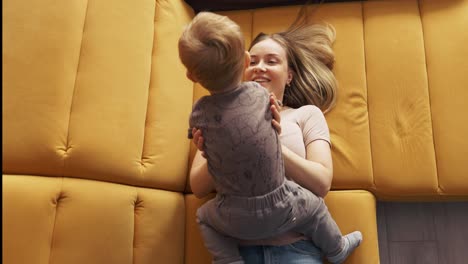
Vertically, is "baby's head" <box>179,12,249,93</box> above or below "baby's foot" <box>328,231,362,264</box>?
above

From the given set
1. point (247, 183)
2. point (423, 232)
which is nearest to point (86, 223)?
point (247, 183)

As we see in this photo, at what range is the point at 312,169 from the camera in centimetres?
123

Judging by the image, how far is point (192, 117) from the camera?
1.06m

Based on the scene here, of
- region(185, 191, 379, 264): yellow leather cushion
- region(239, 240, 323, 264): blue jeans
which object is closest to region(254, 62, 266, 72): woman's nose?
region(185, 191, 379, 264): yellow leather cushion

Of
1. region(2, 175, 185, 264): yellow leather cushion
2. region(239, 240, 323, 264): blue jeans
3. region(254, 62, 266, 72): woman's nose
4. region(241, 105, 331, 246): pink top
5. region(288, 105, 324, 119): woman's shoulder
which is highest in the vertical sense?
region(254, 62, 266, 72): woman's nose

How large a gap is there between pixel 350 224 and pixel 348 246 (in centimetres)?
11

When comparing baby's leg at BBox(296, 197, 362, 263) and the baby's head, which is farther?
baby's leg at BBox(296, 197, 362, 263)

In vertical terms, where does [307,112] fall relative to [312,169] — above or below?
above

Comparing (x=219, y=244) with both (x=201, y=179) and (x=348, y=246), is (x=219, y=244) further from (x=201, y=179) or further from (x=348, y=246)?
(x=348, y=246)

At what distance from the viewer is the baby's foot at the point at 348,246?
1270 mm

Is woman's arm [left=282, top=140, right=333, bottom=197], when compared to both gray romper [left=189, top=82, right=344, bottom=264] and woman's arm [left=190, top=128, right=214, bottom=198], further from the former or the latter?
woman's arm [left=190, top=128, right=214, bottom=198]

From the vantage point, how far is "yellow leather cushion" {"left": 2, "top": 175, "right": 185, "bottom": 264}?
1072 mm

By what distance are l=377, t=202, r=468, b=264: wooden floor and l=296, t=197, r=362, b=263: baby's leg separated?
35 centimetres

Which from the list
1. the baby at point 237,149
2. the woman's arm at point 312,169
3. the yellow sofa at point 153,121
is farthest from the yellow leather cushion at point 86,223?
the woman's arm at point 312,169
